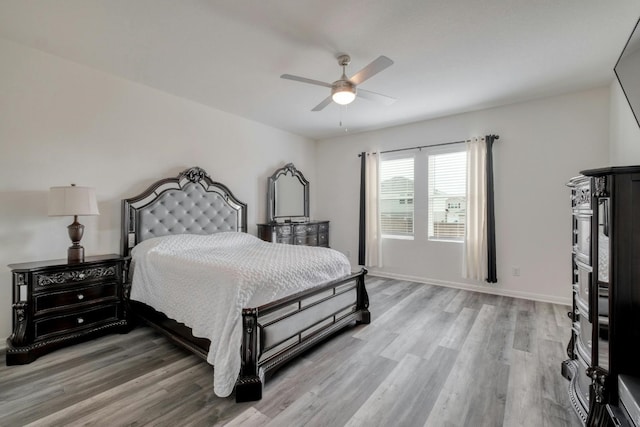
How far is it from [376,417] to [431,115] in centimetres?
417

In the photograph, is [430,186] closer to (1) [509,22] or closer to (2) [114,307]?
(1) [509,22]

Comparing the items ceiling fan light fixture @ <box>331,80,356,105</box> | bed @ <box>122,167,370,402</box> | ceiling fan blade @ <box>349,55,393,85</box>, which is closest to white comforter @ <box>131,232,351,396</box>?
bed @ <box>122,167,370,402</box>

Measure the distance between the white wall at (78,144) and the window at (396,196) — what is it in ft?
9.50

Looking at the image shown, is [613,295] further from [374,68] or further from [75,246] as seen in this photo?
[75,246]

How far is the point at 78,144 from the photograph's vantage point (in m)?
3.00

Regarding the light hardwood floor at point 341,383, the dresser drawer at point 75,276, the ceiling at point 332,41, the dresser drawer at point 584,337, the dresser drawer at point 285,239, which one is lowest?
the light hardwood floor at point 341,383

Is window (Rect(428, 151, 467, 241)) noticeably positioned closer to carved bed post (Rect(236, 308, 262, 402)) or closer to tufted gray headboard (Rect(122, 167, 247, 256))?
tufted gray headboard (Rect(122, 167, 247, 256))

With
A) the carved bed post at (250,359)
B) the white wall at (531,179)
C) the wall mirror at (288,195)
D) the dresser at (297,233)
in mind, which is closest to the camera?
the carved bed post at (250,359)

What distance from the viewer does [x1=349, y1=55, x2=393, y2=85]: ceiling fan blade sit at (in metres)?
2.13

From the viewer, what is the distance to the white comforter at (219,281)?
1.94 m

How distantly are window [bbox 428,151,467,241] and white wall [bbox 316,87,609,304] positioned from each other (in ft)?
0.74

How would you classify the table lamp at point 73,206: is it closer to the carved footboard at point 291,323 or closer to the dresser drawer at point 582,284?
the carved footboard at point 291,323

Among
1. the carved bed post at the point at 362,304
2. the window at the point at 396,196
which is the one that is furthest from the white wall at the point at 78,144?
the window at the point at 396,196

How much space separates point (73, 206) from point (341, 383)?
2.74 meters
